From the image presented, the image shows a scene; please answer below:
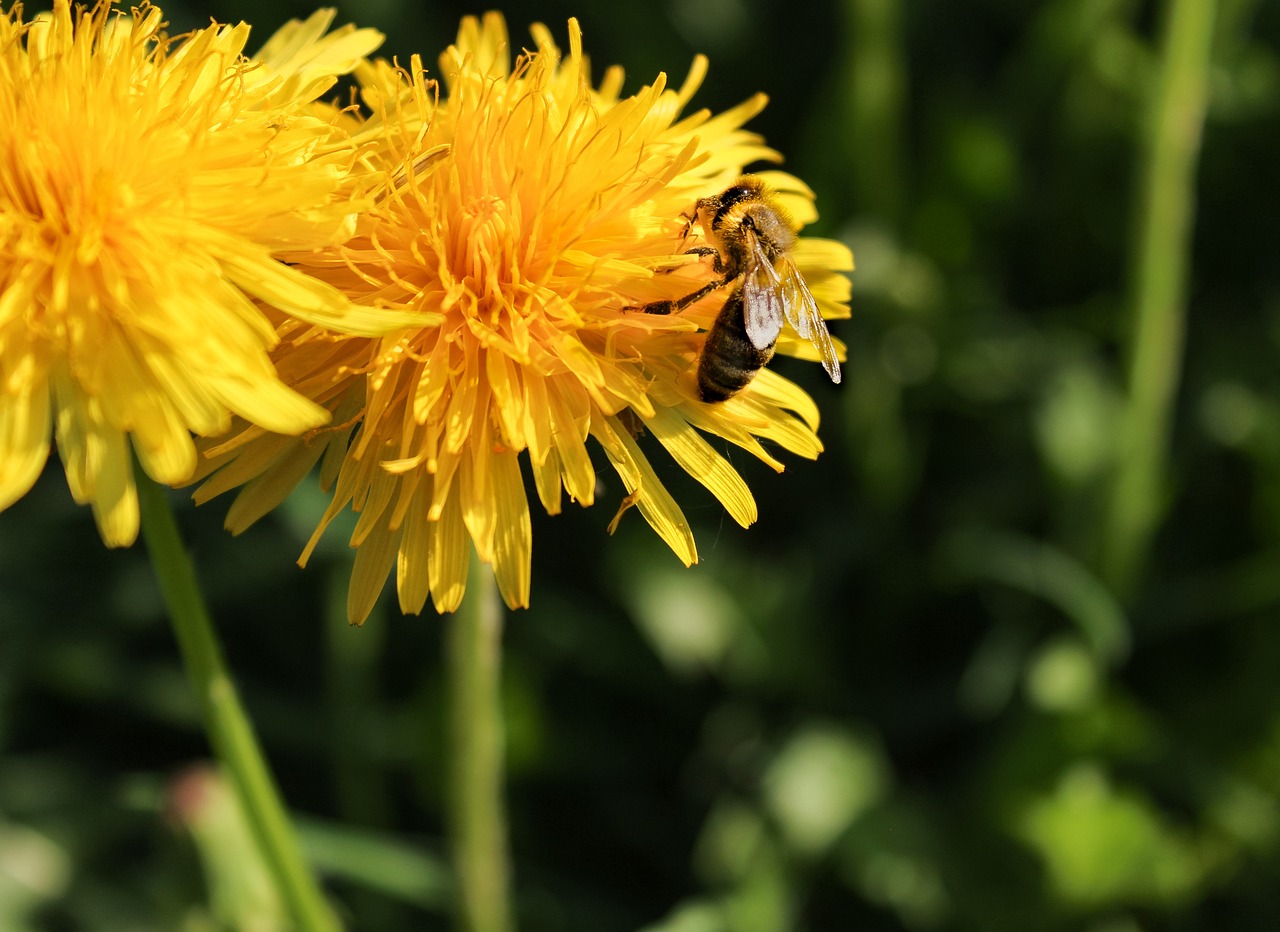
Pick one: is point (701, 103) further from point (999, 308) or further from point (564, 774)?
point (564, 774)

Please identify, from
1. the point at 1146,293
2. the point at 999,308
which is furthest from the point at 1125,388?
the point at 999,308

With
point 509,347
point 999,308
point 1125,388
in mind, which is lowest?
point 509,347

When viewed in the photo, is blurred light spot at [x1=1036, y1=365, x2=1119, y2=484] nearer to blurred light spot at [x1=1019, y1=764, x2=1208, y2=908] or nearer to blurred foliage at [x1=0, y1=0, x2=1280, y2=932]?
blurred foliage at [x1=0, y1=0, x2=1280, y2=932]

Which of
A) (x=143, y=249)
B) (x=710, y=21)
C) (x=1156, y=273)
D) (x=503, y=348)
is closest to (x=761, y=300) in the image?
(x=503, y=348)

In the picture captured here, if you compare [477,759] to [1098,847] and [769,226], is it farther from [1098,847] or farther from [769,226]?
[1098,847]

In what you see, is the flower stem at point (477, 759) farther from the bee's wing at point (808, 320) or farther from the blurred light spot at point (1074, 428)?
the blurred light spot at point (1074, 428)

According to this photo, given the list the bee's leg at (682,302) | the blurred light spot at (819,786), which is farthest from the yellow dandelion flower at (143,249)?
the blurred light spot at (819,786)

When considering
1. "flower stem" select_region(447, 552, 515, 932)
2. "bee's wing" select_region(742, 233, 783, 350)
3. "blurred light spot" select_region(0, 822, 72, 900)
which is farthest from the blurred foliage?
"bee's wing" select_region(742, 233, 783, 350)
